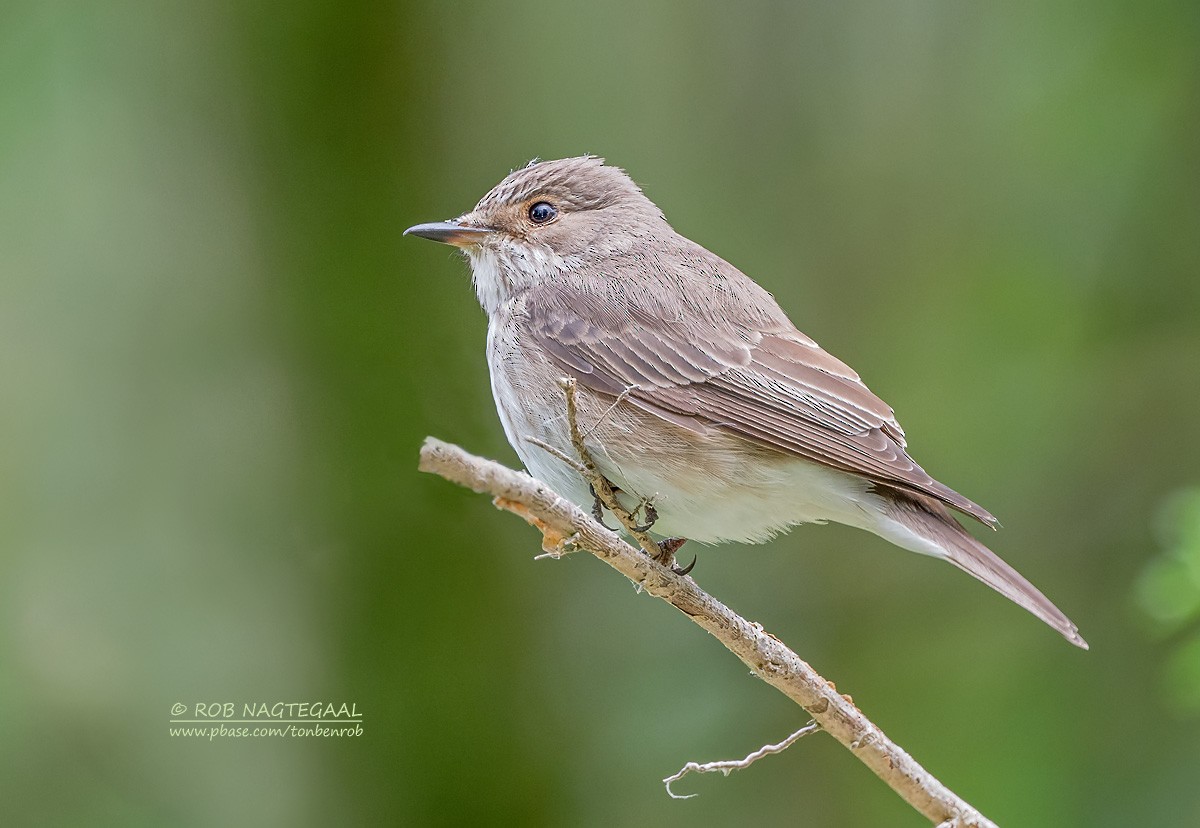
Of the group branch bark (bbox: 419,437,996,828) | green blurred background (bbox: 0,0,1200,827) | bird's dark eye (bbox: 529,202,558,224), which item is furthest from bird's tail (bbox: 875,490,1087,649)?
green blurred background (bbox: 0,0,1200,827)

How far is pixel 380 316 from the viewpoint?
6031 mm

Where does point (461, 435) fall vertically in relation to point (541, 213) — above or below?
below

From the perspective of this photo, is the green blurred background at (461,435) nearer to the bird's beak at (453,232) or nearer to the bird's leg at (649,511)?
the bird's beak at (453,232)

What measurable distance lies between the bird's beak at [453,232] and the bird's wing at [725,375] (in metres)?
0.33

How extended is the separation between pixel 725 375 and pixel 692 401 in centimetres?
17

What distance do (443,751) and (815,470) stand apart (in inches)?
108

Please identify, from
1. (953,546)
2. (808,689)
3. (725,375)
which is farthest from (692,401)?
(808,689)

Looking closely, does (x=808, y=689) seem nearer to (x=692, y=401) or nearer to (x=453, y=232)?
(x=692, y=401)

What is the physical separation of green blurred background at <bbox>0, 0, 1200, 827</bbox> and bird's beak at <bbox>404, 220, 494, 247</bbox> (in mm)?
822

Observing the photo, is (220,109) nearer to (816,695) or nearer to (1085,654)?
(816,695)

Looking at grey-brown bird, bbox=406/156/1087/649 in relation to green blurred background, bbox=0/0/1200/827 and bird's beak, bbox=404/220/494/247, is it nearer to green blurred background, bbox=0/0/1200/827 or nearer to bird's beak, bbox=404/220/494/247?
bird's beak, bbox=404/220/494/247

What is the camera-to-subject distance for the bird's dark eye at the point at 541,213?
4.78 metres

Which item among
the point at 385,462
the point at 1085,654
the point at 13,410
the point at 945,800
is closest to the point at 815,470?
the point at 945,800

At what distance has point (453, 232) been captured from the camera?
4.48m
